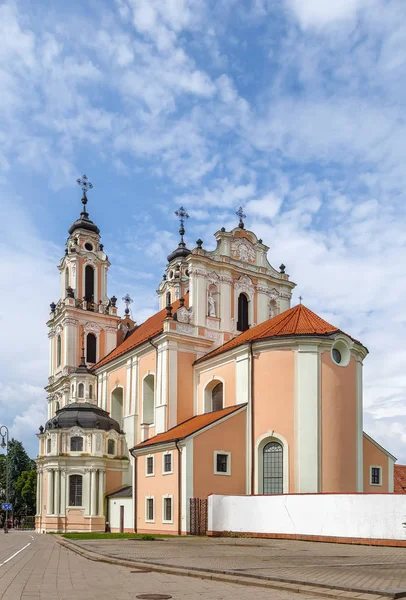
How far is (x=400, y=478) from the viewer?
56.1 metres

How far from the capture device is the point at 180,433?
37875mm

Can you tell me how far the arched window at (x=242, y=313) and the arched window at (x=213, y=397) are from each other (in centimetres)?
531

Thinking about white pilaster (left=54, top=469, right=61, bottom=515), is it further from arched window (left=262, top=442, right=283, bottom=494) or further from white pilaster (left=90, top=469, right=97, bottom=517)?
arched window (left=262, top=442, right=283, bottom=494)

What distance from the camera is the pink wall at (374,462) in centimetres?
3875

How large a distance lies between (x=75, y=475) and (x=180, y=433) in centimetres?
1314

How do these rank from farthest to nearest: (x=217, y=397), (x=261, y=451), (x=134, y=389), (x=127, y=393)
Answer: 1. (x=127, y=393)
2. (x=134, y=389)
3. (x=217, y=397)
4. (x=261, y=451)

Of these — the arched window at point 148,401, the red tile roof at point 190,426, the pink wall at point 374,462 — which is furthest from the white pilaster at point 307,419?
the arched window at point 148,401

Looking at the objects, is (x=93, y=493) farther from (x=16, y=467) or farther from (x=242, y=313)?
(x=16, y=467)

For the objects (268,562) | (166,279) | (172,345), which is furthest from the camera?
(166,279)

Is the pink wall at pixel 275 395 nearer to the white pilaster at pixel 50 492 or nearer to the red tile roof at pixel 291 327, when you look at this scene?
the red tile roof at pixel 291 327

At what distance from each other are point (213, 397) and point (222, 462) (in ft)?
23.7

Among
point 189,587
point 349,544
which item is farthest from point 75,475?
point 189,587

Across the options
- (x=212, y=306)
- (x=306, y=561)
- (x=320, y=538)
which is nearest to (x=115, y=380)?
(x=212, y=306)

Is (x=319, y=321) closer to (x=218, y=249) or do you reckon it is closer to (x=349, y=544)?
(x=218, y=249)
